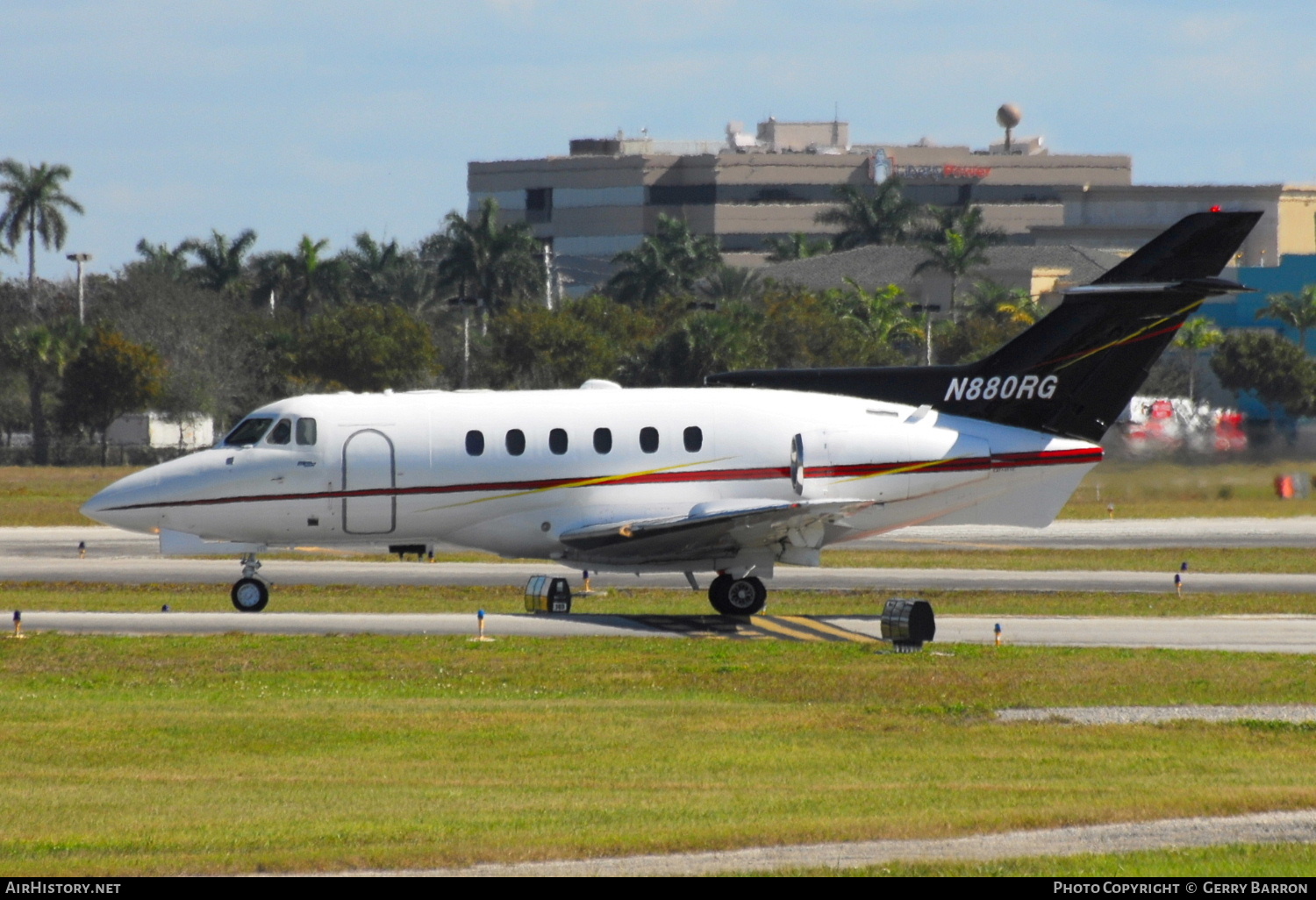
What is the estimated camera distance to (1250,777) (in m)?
15.9

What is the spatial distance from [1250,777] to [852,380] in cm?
1620

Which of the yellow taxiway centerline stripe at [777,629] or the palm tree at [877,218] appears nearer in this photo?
the yellow taxiway centerline stripe at [777,629]

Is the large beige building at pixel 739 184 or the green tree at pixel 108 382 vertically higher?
the large beige building at pixel 739 184

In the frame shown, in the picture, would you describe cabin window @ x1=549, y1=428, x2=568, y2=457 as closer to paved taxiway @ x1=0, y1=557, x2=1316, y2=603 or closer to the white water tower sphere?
paved taxiway @ x1=0, y1=557, x2=1316, y2=603

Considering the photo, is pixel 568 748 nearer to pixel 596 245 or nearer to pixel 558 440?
pixel 558 440

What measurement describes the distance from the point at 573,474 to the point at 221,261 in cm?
9908

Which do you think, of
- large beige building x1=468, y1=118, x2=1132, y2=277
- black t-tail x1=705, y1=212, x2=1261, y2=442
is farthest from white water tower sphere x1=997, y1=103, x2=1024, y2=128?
black t-tail x1=705, y1=212, x2=1261, y2=442

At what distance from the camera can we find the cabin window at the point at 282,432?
1185 inches

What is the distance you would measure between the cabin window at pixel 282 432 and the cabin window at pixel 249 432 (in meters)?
0.18

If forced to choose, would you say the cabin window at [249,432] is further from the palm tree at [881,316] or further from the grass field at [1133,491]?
the palm tree at [881,316]

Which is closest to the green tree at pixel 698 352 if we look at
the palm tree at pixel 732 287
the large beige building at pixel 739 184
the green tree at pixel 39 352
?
the palm tree at pixel 732 287

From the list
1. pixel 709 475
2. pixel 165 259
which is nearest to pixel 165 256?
pixel 165 259

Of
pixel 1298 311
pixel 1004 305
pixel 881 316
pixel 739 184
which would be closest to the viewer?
pixel 881 316

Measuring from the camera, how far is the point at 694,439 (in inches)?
1179
